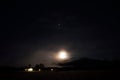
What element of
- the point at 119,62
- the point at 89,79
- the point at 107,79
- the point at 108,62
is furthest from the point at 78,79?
the point at 108,62

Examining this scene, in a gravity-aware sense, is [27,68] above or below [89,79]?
above

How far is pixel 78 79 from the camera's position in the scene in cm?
2894

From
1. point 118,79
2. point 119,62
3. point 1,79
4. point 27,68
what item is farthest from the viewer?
point 27,68

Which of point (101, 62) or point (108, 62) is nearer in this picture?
point (108, 62)

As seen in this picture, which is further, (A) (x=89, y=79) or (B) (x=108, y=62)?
(B) (x=108, y=62)

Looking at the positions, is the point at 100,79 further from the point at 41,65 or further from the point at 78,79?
the point at 41,65

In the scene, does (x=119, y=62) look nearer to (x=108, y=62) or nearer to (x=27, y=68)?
(x=108, y=62)

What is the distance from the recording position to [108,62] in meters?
70.4

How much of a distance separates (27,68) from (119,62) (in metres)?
32.0

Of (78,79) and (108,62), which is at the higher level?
(108,62)

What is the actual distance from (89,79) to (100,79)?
4.76 feet

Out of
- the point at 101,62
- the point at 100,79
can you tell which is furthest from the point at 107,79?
the point at 101,62

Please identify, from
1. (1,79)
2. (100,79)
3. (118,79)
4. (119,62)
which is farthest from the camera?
(119,62)

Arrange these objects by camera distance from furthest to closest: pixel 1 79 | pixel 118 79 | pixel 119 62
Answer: pixel 119 62 < pixel 1 79 < pixel 118 79
